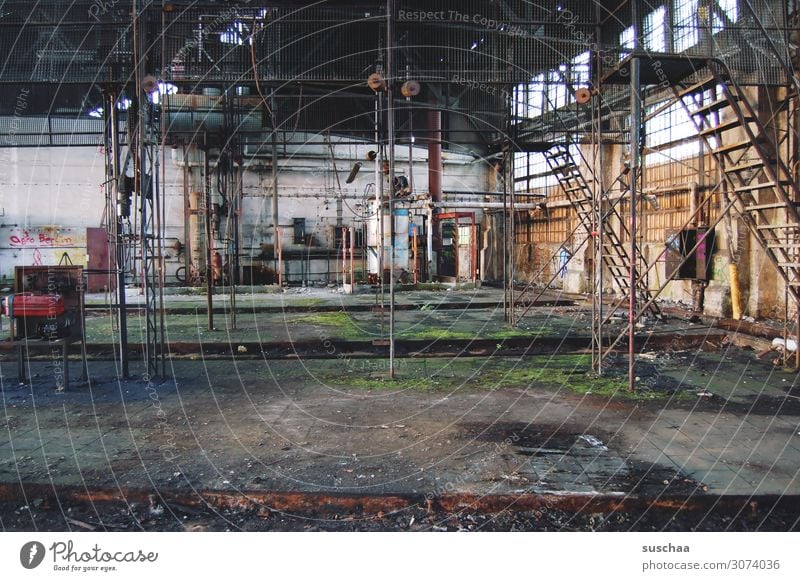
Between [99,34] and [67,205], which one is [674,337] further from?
[67,205]

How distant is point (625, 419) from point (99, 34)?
41.4ft

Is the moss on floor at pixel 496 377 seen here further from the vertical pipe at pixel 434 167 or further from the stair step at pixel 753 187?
the vertical pipe at pixel 434 167

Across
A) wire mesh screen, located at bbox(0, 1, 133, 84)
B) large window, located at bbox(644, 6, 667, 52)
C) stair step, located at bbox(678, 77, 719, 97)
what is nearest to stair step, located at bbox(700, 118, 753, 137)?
stair step, located at bbox(678, 77, 719, 97)

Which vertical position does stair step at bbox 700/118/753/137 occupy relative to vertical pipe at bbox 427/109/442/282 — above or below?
below

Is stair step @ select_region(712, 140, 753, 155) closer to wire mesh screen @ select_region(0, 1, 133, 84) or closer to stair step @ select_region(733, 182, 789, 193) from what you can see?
stair step @ select_region(733, 182, 789, 193)

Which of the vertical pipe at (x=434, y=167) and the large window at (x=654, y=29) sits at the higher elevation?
the large window at (x=654, y=29)

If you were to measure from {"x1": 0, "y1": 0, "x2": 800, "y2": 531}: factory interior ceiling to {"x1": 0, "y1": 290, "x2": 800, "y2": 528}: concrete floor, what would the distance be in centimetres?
4

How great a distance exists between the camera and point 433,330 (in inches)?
489

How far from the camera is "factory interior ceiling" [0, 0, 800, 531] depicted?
4.39 metres

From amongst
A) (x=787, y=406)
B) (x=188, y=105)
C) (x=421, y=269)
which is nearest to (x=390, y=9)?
(x=787, y=406)

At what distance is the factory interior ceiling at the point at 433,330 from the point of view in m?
4.39

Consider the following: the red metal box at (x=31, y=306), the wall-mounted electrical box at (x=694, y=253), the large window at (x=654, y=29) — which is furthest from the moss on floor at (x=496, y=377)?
the large window at (x=654, y=29)

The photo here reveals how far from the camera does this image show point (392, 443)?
17.9 ft

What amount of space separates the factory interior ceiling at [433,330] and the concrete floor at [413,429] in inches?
1.5
